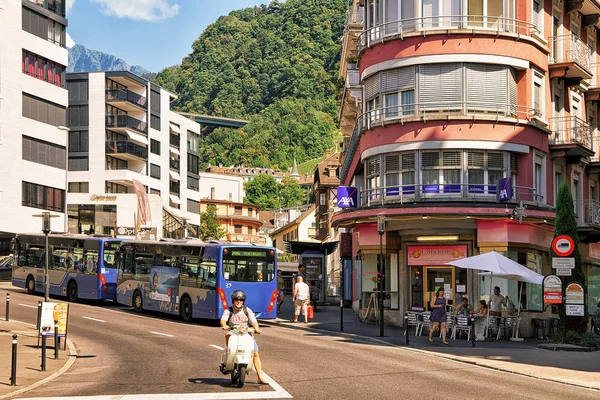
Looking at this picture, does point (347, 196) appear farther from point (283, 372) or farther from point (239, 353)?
point (239, 353)

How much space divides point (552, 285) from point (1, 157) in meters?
49.8

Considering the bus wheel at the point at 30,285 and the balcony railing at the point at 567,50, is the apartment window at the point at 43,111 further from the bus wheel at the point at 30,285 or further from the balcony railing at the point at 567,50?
the balcony railing at the point at 567,50

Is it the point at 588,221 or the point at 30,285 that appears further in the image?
the point at 30,285

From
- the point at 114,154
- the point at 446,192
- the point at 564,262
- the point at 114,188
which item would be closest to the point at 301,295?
the point at 446,192

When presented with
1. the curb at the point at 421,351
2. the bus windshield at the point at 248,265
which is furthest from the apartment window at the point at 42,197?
the bus windshield at the point at 248,265

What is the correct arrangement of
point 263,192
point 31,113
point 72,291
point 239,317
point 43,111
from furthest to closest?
point 263,192
point 43,111
point 31,113
point 72,291
point 239,317

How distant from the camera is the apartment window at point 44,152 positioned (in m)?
70.4

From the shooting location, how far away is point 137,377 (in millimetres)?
18016

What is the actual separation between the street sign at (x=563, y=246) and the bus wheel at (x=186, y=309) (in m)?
14.3

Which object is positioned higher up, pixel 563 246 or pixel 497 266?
pixel 563 246

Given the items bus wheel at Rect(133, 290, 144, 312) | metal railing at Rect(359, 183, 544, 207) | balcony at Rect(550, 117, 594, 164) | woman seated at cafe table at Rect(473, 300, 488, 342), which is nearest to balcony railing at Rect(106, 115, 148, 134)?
bus wheel at Rect(133, 290, 144, 312)

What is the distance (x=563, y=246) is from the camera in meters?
27.3

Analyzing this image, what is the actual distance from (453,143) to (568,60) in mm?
8481

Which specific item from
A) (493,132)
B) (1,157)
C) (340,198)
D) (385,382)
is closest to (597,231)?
(493,132)
